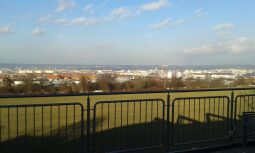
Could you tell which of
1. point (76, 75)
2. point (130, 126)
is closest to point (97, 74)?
point (76, 75)

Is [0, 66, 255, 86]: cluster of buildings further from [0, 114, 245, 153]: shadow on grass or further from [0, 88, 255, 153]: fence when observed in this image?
[0, 114, 245, 153]: shadow on grass

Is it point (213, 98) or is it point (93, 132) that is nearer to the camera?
point (93, 132)

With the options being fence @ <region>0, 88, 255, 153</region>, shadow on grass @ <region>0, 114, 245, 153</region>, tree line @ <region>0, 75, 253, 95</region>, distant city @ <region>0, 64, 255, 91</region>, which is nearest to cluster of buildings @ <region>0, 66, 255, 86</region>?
distant city @ <region>0, 64, 255, 91</region>

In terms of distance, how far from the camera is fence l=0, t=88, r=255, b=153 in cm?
530

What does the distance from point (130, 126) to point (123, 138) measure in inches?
26.1

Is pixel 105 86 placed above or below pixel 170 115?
above

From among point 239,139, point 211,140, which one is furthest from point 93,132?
point 239,139

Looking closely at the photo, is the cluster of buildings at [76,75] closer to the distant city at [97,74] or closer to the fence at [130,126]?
the distant city at [97,74]

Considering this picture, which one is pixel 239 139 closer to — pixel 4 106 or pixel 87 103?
pixel 87 103

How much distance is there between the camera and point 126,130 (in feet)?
22.1

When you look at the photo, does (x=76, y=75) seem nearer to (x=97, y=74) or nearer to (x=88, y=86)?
(x=97, y=74)

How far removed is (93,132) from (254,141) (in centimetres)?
309

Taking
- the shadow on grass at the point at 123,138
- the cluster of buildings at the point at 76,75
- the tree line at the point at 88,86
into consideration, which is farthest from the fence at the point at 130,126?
the cluster of buildings at the point at 76,75

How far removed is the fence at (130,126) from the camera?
5305mm
